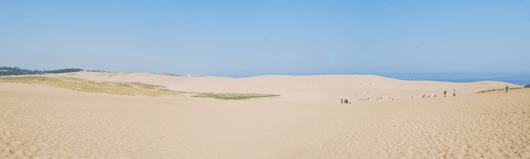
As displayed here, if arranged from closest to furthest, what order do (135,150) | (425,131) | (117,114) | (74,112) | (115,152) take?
(115,152) → (135,150) → (425,131) → (74,112) → (117,114)

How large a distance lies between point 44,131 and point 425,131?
17.6 meters

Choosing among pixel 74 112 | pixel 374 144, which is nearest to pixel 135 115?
pixel 74 112

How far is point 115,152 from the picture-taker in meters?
9.20

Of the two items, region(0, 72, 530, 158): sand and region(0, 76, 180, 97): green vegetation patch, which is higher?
region(0, 76, 180, 97): green vegetation patch

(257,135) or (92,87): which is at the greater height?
(92,87)

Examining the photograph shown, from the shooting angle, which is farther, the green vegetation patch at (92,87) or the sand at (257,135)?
the green vegetation patch at (92,87)

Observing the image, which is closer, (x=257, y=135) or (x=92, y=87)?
(x=257, y=135)

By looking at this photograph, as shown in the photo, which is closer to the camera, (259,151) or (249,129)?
(259,151)

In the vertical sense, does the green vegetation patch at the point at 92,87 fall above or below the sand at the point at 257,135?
above

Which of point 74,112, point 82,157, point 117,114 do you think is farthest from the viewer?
point 117,114

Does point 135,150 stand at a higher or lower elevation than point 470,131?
lower

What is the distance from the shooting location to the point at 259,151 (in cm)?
1095

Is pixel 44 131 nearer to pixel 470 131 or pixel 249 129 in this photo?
pixel 249 129

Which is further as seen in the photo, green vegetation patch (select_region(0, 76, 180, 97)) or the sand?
green vegetation patch (select_region(0, 76, 180, 97))
